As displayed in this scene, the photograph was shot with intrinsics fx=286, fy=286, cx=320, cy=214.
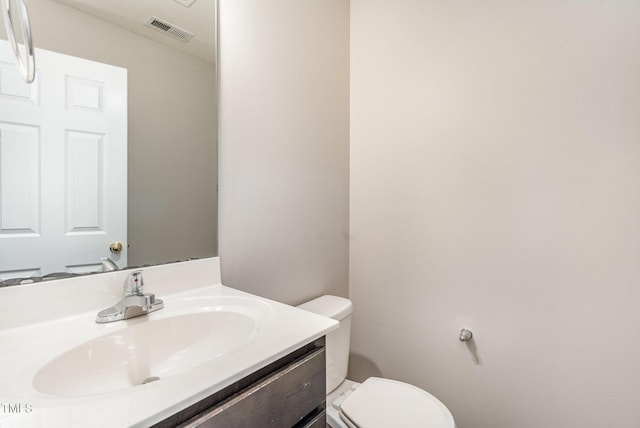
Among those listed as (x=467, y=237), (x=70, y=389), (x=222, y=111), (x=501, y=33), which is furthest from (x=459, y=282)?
(x=70, y=389)

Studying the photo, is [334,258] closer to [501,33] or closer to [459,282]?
[459,282]

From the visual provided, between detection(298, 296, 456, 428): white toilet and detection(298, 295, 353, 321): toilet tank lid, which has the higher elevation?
detection(298, 295, 353, 321): toilet tank lid

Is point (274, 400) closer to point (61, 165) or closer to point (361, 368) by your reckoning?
point (61, 165)

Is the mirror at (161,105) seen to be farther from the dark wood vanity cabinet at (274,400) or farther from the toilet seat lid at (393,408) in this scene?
the toilet seat lid at (393,408)

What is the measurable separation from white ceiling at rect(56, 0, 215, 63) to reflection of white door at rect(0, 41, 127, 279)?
0.51 feet

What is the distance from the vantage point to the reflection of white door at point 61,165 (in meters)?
0.68

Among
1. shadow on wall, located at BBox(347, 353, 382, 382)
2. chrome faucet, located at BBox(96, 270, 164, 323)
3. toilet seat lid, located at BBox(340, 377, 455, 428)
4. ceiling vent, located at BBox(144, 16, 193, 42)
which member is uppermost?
ceiling vent, located at BBox(144, 16, 193, 42)

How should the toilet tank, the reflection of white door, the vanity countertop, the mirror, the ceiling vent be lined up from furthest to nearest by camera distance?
the toilet tank, the ceiling vent, the mirror, the reflection of white door, the vanity countertop

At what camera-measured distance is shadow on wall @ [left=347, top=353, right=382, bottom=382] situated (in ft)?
5.16

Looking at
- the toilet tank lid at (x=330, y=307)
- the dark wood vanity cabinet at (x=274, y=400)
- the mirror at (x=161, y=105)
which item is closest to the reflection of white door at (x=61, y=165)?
the mirror at (x=161, y=105)

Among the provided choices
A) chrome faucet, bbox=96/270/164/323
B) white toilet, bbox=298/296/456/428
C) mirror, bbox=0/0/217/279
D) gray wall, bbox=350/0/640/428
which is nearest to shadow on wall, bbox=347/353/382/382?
gray wall, bbox=350/0/640/428

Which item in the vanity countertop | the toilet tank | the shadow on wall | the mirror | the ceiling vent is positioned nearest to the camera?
the vanity countertop

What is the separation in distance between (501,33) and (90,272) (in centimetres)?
172

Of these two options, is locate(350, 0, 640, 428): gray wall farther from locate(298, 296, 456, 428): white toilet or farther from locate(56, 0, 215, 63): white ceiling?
locate(56, 0, 215, 63): white ceiling
